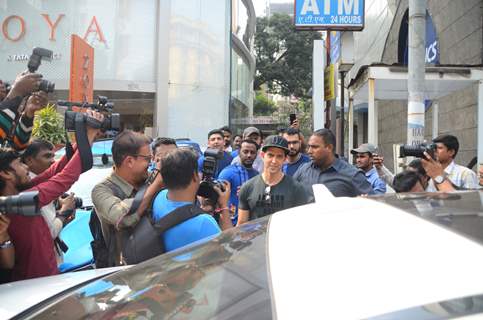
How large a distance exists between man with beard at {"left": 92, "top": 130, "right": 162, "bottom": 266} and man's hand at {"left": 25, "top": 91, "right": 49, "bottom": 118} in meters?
0.89

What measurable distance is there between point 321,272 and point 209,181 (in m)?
1.85

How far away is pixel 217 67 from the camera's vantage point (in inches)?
667

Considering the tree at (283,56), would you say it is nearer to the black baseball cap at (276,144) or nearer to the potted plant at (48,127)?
the potted plant at (48,127)

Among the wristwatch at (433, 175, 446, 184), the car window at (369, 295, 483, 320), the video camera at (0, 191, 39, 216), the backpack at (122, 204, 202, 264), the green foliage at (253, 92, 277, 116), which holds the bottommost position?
the backpack at (122, 204, 202, 264)

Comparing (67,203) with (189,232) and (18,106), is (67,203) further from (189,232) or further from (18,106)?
(189,232)

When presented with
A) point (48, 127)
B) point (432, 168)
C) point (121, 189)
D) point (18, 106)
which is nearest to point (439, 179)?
point (432, 168)

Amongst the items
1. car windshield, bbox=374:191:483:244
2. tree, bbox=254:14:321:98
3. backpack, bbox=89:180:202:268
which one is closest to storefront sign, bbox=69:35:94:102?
backpack, bbox=89:180:202:268

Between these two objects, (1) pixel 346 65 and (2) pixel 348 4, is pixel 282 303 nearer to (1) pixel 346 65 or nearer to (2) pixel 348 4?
(2) pixel 348 4

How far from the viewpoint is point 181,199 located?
90.0 inches

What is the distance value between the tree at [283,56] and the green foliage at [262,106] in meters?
8.21

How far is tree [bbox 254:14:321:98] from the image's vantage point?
35594 millimetres

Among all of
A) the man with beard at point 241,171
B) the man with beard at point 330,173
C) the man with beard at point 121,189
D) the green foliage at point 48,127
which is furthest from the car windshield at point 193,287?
the green foliage at point 48,127

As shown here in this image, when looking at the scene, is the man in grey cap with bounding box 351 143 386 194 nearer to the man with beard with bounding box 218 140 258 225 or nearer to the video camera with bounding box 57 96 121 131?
the man with beard with bounding box 218 140 258 225

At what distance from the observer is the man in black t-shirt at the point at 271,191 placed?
3.45 metres
